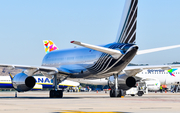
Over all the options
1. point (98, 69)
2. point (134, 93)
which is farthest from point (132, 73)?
point (134, 93)

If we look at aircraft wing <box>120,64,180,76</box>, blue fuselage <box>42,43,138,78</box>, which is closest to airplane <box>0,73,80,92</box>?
blue fuselage <box>42,43,138,78</box>

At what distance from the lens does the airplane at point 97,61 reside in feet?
90.3

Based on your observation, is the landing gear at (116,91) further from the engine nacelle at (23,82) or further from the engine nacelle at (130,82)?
the engine nacelle at (23,82)

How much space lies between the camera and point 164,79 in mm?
66250

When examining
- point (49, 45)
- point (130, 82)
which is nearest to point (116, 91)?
point (130, 82)

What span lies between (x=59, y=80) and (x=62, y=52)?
3.12 meters

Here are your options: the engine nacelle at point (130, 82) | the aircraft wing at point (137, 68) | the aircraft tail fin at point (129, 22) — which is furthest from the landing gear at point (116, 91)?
the aircraft tail fin at point (129, 22)

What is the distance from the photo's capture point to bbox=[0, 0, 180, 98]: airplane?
2753cm

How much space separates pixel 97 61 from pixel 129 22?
14.1ft

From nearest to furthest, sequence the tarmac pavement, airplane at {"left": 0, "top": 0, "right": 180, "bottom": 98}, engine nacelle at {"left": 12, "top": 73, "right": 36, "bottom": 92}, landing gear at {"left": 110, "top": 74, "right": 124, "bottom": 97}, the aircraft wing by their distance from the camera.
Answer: the tarmac pavement
airplane at {"left": 0, "top": 0, "right": 180, "bottom": 98}
landing gear at {"left": 110, "top": 74, "right": 124, "bottom": 97}
engine nacelle at {"left": 12, "top": 73, "right": 36, "bottom": 92}
the aircraft wing

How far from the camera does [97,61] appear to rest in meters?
29.2

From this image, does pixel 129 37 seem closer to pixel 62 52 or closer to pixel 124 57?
pixel 124 57

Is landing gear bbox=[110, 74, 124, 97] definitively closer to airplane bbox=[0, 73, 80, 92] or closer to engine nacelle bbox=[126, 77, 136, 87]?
engine nacelle bbox=[126, 77, 136, 87]

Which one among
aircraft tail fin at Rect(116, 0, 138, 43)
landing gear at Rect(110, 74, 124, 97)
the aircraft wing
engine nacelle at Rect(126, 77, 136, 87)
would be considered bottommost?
landing gear at Rect(110, 74, 124, 97)
